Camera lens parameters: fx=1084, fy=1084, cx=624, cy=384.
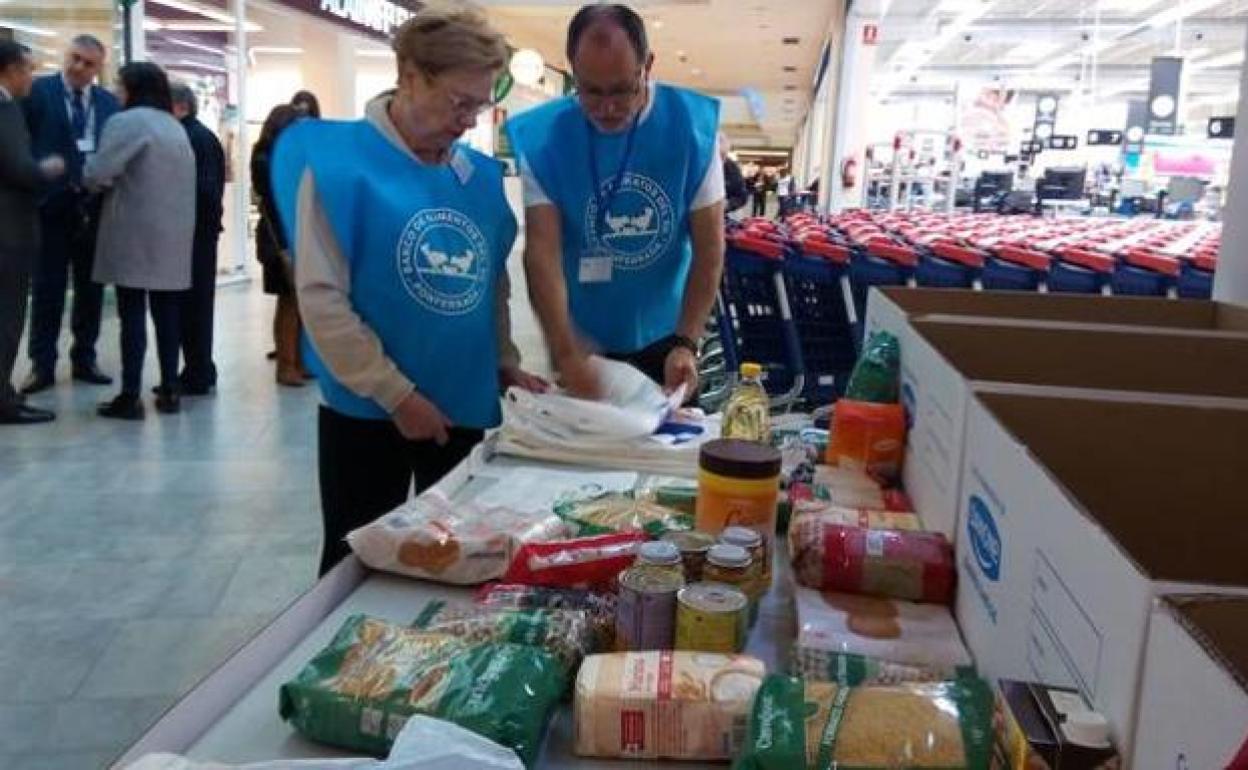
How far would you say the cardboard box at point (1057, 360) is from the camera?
64.9 inches

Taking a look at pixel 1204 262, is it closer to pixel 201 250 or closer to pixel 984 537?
pixel 984 537

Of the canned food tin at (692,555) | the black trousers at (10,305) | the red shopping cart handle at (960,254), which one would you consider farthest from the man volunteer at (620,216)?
the black trousers at (10,305)

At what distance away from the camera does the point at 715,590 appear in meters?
1.18

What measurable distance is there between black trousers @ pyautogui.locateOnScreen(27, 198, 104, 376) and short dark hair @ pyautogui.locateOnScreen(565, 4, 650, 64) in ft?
14.1

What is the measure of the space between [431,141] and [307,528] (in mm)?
2299

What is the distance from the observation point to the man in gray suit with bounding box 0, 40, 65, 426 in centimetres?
462

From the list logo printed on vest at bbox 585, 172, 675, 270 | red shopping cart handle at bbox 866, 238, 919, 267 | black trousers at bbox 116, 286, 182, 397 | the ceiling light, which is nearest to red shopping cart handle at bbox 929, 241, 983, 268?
red shopping cart handle at bbox 866, 238, 919, 267

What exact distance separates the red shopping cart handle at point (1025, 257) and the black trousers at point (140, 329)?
12.9ft

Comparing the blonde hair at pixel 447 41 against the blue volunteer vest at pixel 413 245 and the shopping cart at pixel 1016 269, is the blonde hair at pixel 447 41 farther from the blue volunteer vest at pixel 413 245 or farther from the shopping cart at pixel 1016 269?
the shopping cart at pixel 1016 269

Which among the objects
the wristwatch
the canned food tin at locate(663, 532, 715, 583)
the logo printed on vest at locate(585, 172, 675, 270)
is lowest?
the canned food tin at locate(663, 532, 715, 583)

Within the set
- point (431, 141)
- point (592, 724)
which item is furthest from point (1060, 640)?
point (431, 141)

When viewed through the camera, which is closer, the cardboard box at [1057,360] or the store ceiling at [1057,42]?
the cardboard box at [1057,360]

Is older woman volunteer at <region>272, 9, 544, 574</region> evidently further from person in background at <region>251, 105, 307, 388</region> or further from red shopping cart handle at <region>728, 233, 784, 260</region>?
person in background at <region>251, 105, 307, 388</region>

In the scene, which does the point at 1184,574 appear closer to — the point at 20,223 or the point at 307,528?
the point at 307,528
